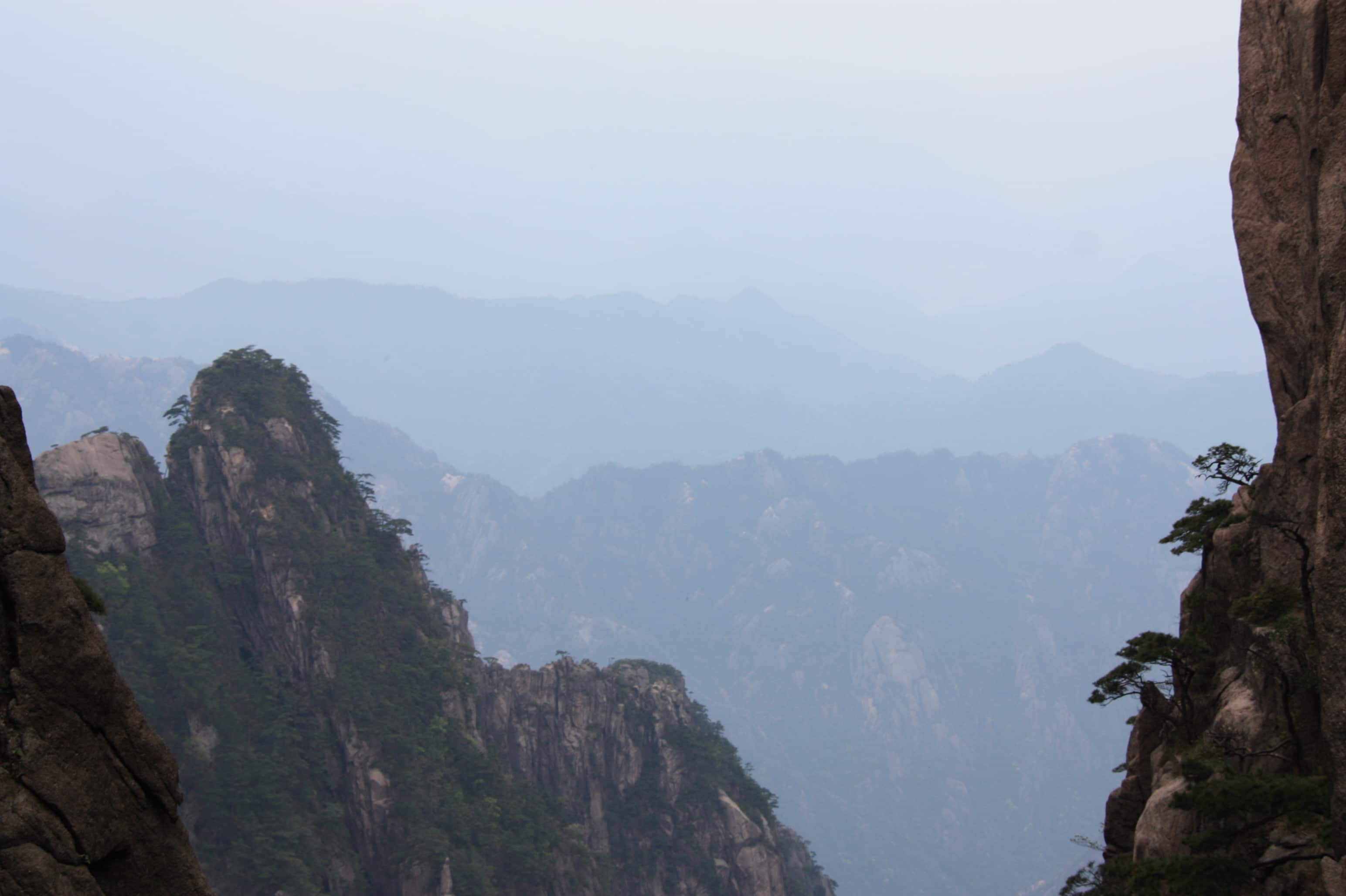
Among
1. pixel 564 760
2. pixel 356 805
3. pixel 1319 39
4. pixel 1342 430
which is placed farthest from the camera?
pixel 564 760

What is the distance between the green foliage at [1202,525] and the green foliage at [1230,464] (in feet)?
2.18

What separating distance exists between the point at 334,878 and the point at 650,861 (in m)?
31.5

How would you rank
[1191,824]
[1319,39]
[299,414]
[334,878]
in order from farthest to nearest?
1. [299,414]
2. [334,878]
3. [1191,824]
4. [1319,39]

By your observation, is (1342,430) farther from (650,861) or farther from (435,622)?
(650,861)

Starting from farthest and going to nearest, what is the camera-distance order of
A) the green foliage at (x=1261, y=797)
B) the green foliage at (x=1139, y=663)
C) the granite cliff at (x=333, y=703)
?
the granite cliff at (x=333, y=703)
the green foliage at (x=1139, y=663)
the green foliage at (x=1261, y=797)

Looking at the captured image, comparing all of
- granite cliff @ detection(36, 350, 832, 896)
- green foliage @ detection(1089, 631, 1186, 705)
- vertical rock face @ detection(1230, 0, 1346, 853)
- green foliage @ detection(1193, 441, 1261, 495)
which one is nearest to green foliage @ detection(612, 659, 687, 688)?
granite cliff @ detection(36, 350, 832, 896)

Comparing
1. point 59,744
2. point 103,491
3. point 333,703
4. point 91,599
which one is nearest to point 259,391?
point 103,491

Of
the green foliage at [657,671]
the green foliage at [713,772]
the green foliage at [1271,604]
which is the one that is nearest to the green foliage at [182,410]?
the green foliage at [657,671]

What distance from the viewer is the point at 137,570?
178ft

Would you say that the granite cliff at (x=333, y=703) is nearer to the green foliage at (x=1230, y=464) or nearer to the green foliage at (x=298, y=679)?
the green foliage at (x=298, y=679)

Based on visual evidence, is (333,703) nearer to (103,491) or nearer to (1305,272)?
(103,491)

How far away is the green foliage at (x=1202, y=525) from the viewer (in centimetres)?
2511

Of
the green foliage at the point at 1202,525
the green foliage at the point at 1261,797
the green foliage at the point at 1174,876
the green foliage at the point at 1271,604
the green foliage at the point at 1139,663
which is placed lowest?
the green foliage at the point at 1174,876

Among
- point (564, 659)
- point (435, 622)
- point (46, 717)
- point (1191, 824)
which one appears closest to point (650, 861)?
point (564, 659)
